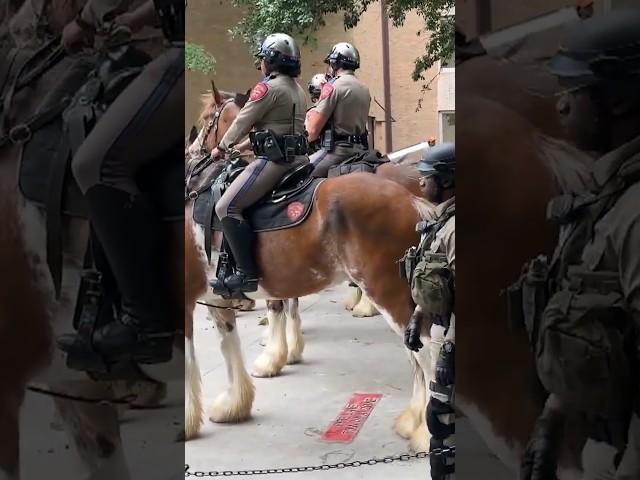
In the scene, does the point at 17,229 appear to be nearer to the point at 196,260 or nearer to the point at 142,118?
the point at 142,118

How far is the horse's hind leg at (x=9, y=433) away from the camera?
7.44 feet

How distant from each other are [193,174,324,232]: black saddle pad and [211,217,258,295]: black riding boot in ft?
0.31

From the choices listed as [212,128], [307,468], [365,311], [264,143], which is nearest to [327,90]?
[264,143]

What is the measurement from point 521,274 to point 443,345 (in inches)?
57.0

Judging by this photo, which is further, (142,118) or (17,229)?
(17,229)

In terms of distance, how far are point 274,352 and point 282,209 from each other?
1.94m

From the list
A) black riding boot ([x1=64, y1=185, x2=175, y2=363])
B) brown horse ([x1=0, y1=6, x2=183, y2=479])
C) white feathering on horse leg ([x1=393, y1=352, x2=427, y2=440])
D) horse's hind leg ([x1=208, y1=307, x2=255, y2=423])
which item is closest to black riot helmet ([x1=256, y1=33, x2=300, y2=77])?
horse's hind leg ([x1=208, y1=307, x2=255, y2=423])

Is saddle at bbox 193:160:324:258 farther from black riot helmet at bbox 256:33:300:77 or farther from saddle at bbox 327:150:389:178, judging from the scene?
black riot helmet at bbox 256:33:300:77

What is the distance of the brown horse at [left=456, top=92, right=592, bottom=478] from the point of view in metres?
1.87

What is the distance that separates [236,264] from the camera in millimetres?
5168

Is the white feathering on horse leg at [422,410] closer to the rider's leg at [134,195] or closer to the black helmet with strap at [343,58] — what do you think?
the rider's leg at [134,195]

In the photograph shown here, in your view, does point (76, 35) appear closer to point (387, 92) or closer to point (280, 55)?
point (280, 55)

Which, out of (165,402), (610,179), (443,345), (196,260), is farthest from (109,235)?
(196,260)

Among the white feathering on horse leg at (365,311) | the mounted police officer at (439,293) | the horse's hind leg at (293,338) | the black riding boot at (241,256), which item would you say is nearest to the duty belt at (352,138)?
the black riding boot at (241,256)
